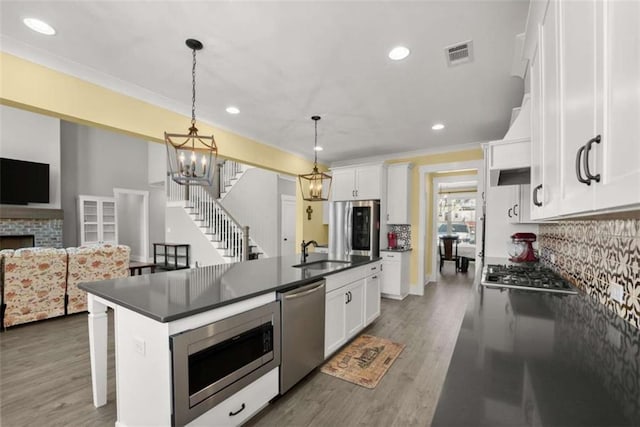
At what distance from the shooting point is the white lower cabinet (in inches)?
104

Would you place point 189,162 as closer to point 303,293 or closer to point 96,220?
point 303,293

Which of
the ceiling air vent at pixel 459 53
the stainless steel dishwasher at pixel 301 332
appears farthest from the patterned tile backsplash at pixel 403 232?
the ceiling air vent at pixel 459 53

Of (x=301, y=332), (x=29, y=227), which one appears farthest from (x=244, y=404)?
(x=29, y=227)

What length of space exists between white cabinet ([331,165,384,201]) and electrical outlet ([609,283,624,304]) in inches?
151

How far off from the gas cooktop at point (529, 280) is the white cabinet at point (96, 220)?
812 centimetres

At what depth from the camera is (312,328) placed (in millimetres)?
2326

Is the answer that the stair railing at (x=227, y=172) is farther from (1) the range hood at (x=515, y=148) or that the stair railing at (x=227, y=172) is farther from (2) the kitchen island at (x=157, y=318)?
(1) the range hood at (x=515, y=148)

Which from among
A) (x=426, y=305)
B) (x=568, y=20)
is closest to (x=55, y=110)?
(x=568, y=20)

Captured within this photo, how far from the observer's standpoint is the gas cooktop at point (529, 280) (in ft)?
5.73

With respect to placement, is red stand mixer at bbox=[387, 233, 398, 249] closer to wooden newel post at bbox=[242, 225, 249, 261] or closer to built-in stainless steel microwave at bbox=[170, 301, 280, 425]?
wooden newel post at bbox=[242, 225, 249, 261]

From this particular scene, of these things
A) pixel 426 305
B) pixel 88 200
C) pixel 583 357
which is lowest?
pixel 426 305

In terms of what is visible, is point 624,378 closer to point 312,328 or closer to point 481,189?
point 312,328

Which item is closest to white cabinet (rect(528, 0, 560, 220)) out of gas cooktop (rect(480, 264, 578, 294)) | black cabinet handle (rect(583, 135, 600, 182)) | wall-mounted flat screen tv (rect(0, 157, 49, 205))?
black cabinet handle (rect(583, 135, 600, 182))

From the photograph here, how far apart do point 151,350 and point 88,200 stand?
7.19 meters
